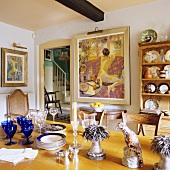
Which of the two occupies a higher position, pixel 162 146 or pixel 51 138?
pixel 162 146

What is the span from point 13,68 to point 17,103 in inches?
31.1

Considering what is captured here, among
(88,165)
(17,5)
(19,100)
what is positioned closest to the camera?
(88,165)

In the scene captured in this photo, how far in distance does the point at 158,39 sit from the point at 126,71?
0.70m

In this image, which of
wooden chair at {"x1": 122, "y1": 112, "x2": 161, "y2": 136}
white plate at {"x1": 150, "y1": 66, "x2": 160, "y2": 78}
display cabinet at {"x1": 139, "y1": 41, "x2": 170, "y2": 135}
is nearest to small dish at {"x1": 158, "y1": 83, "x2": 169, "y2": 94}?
display cabinet at {"x1": 139, "y1": 41, "x2": 170, "y2": 135}

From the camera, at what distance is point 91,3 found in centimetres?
286

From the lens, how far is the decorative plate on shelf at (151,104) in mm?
2764

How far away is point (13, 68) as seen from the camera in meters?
3.96

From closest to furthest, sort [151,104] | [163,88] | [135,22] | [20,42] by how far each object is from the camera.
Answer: [163,88] < [151,104] < [135,22] < [20,42]

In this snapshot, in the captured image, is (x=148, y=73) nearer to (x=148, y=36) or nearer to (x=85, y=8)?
(x=148, y=36)

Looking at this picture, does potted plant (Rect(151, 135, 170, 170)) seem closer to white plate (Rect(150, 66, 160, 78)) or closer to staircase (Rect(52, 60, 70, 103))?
white plate (Rect(150, 66, 160, 78))

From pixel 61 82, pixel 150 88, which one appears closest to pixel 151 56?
pixel 150 88

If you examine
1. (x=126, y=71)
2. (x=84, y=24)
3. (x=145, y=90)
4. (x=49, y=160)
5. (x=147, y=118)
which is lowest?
(x=49, y=160)

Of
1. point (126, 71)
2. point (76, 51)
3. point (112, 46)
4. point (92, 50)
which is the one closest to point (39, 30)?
point (76, 51)

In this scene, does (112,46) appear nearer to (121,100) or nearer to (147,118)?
(121,100)
